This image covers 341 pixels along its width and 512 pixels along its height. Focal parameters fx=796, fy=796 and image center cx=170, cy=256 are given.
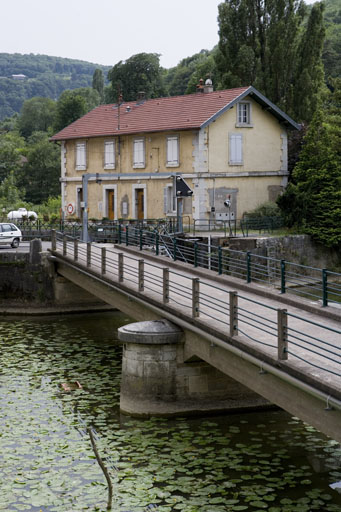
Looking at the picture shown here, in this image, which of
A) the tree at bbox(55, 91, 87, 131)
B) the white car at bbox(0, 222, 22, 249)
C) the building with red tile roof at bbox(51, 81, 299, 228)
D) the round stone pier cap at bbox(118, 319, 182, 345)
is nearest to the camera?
the round stone pier cap at bbox(118, 319, 182, 345)

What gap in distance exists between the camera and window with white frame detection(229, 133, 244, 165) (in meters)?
39.7

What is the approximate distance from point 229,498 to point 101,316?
59.5 feet

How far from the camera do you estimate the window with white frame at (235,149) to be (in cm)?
3966

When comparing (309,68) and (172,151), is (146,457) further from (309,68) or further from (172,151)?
(309,68)

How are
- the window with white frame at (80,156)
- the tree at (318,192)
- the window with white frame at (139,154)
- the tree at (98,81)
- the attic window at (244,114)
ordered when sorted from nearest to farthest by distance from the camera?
the tree at (318,192)
the attic window at (244,114)
the window with white frame at (139,154)
the window with white frame at (80,156)
the tree at (98,81)

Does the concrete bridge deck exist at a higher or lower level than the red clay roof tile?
lower

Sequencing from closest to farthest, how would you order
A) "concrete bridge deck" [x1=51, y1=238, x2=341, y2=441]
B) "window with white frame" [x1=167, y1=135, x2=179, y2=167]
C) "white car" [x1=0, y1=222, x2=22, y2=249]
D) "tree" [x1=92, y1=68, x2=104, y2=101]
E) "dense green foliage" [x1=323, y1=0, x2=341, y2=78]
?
"concrete bridge deck" [x1=51, y1=238, x2=341, y2=441] → "white car" [x1=0, y1=222, x2=22, y2=249] → "window with white frame" [x1=167, y1=135, x2=179, y2=167] → "dense green foliage" [x1=323, y1=0, x2=341, y2=78] → "tree" [x1=92, y1=68, x2=104, y2=101]

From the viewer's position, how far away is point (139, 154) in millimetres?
41250

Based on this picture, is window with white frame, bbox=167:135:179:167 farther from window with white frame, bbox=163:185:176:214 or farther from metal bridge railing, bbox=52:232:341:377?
metal bridge railing, bbox=52:232:341:377

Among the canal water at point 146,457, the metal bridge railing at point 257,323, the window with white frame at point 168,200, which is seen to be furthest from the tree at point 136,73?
the canal water at point 146,457

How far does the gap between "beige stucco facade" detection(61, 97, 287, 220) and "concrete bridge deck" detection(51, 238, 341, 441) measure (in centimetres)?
1767

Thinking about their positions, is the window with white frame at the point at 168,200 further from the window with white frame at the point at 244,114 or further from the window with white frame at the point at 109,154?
the window with white frame at the point at 244,114

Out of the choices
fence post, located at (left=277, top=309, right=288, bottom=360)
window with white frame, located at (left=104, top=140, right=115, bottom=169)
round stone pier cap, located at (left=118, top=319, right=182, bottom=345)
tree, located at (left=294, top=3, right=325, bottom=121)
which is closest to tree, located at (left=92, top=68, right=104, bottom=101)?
tree, located at (left=294, top=3, right=325, bottom=121)

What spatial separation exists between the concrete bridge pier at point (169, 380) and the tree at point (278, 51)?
3538 cm
